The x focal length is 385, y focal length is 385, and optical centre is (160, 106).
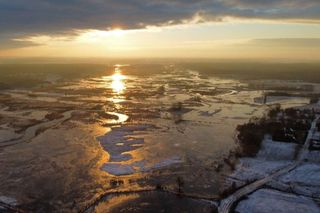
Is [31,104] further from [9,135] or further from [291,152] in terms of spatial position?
A: [291,152]

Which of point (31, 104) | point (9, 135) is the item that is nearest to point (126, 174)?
point (9, 135)

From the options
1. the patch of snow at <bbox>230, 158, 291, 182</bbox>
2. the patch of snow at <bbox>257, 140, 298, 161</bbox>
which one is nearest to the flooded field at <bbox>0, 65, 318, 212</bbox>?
the patch of snow at <bbox>230, 158, 291, 182</bbox>

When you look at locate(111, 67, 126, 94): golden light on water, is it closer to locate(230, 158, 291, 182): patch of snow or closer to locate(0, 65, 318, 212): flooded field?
locate(0, 65, 318, 212): flooded field

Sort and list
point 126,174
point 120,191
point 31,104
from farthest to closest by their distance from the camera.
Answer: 1. point 31,104
2. point 126,174
3. point 120,191

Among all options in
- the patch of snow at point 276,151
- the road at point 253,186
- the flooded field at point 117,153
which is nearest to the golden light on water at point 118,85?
the flooded field at point 117,153

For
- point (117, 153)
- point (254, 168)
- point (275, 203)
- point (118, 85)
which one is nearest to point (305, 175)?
point (254, 168)

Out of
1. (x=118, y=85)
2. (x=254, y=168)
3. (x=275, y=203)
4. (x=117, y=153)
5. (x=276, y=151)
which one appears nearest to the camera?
(x=275, y=203)

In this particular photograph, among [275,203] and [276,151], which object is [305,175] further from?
[275,203]

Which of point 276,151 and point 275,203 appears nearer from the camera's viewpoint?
Result: point 275,203
